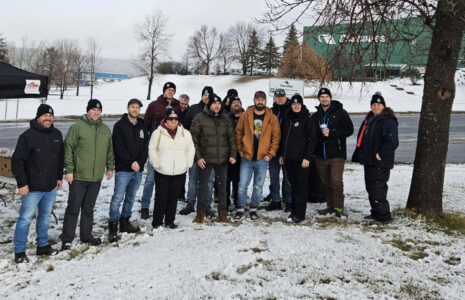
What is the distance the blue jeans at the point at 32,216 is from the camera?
4359 millimetres

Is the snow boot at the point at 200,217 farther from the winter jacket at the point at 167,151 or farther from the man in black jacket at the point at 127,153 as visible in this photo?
the man in black jacket at the point at 127,153

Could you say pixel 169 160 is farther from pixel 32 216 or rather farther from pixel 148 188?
pixel 32 216

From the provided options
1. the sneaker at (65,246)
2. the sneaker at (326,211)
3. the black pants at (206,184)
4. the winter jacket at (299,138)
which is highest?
the winter jacket at (299,138)

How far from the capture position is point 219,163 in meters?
5.73

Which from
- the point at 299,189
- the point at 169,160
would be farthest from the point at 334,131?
the point at 169,160

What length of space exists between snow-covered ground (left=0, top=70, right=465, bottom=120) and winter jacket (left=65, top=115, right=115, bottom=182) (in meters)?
25.1

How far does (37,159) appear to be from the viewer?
436 centimetres

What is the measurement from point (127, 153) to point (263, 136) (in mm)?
2051

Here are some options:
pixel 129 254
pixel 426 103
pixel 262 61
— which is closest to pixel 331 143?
pixel 426 103

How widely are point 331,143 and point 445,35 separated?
86.6 inches

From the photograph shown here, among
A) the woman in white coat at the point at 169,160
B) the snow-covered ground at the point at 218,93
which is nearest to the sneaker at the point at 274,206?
the woman in white coat at the point at 169,160

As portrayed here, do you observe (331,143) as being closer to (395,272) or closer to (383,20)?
(383,20)

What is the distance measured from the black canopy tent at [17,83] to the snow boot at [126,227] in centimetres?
355

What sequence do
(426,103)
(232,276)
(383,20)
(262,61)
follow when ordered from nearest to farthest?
(232,276) → (383,20) → (426,103) → (262,61)
